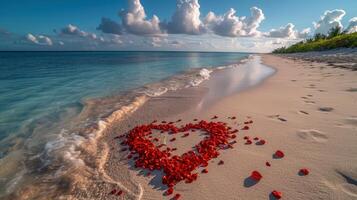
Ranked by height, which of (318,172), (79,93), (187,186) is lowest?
(79,93)

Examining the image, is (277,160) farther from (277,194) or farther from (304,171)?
(277,194)

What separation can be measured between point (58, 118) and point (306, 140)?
9.57 metres

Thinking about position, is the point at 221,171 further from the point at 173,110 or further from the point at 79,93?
the point at 79,93

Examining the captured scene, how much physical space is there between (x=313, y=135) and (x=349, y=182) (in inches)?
82.2

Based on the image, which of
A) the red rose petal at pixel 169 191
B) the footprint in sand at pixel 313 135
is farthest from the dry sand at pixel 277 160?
the red rose petal at pixel 169 191

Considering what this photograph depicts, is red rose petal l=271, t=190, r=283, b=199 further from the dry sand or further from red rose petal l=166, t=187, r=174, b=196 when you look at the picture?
red rose petal l=166, t=187, r=174, b=196

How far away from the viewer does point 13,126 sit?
27.2ft

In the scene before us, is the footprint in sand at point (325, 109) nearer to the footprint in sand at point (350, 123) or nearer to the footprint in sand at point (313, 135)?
the footprint in sand at point (350, 123)

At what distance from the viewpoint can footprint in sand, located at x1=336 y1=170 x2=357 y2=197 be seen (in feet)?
11.4

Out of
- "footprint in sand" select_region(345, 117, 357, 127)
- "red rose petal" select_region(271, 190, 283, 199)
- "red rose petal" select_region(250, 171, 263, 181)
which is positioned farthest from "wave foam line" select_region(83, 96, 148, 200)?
"footprint in sand" select_region(345, 117, 357, 127)

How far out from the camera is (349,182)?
3.69 m

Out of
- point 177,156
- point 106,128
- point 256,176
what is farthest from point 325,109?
point 106,128

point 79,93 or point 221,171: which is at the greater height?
point 221,171

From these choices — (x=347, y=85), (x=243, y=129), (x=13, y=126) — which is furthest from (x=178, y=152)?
(x=347, y=85)
